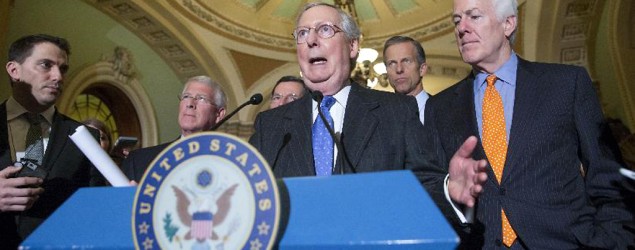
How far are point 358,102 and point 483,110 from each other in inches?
15.4

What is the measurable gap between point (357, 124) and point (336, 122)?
10 centimetres

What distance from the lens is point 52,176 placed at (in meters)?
2.09

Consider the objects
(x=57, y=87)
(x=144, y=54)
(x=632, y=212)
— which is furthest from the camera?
(x=144, y=54)

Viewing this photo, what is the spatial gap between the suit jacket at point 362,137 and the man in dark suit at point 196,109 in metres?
1.35

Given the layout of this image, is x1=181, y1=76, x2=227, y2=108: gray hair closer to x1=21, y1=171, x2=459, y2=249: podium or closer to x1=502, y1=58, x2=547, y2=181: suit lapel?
x1=502, y1=58, x2=547, y2=181: suit lapel

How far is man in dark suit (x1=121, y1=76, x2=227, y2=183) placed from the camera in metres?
2.87

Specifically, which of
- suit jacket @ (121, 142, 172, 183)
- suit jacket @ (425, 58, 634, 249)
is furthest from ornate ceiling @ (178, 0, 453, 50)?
suit jacket @ (425, 58, 634, 249)

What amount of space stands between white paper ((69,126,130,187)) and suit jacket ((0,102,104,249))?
0.96m

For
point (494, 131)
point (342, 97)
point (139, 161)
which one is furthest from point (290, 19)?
point (494, 131)

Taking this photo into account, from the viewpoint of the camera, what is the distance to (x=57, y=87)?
219 centimetres

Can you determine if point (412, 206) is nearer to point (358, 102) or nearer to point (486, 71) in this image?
point (358, 102)

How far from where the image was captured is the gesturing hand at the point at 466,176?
1111mm

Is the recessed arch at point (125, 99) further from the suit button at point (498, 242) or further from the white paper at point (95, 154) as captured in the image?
the suit button at point (498, 242)

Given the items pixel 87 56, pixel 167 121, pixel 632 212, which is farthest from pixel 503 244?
pixel 167 121
